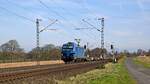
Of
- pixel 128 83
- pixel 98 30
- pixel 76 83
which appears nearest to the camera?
pixel 76 83

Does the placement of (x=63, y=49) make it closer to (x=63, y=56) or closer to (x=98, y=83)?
(x=63, y=56)

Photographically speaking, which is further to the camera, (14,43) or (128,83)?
(14,43)

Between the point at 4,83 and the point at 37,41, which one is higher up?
the point at 37,41

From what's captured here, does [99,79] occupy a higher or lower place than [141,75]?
higher

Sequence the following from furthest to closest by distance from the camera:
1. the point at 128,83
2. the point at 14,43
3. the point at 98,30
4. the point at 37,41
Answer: the point at 14,43 → the point at 98,30 → the point at 37,41 → the point at 128,83

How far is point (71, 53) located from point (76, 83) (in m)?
47.0

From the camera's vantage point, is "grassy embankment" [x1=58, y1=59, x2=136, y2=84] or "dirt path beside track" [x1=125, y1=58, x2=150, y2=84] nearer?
"grassy embankment" [x1=58, y1=59, x2=136, y2=84]

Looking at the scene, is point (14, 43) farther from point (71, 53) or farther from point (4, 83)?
point (4, 83)

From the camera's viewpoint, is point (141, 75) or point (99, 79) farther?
point (141, 75)

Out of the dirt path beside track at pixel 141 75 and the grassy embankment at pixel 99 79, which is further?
the dirt path beside track at pixel 141 75

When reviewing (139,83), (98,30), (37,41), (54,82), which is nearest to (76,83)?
(54,82)

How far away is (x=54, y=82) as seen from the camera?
25.9m

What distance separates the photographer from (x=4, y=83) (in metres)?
23.5

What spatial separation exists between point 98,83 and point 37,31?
38.7m
